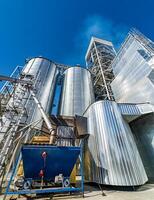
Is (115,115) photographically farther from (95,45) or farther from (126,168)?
(95,45)

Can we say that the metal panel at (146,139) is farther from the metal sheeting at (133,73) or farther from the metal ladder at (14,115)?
the metal ladder at (14,115)

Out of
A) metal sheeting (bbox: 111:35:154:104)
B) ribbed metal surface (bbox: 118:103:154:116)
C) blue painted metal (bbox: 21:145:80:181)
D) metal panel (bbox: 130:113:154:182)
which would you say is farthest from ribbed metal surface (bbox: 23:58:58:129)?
metal panel (bbox: 130:113:154:182)

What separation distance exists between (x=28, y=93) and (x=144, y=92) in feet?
30.5

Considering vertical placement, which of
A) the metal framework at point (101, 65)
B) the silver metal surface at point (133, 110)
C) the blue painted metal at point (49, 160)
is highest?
the metal framework at point (101, 65)

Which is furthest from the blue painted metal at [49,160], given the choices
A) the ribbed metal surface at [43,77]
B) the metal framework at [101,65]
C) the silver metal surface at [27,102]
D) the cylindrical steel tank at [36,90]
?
the metal framework at [101,65]

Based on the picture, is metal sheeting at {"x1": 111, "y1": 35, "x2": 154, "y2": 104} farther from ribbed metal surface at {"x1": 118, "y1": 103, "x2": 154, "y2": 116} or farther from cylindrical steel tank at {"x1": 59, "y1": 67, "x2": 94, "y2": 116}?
cylindrical steel tank at {"x1": 59, "y1": 67, "x2": 94, "y2": 116}

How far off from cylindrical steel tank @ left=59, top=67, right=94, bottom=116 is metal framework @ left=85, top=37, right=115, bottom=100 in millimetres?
3004

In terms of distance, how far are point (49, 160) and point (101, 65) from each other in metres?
21.7

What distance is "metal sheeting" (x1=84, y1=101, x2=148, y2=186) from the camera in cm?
703

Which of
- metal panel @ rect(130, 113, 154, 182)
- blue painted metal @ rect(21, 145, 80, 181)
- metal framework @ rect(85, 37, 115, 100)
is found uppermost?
metal framework @ rect(85, 37, 115, 100)

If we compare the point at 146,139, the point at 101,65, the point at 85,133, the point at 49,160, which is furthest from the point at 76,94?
the point at 49,160

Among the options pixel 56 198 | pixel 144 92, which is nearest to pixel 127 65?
pixel 144 92

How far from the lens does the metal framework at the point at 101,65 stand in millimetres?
22844

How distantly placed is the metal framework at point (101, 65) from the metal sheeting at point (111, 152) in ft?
33.8
